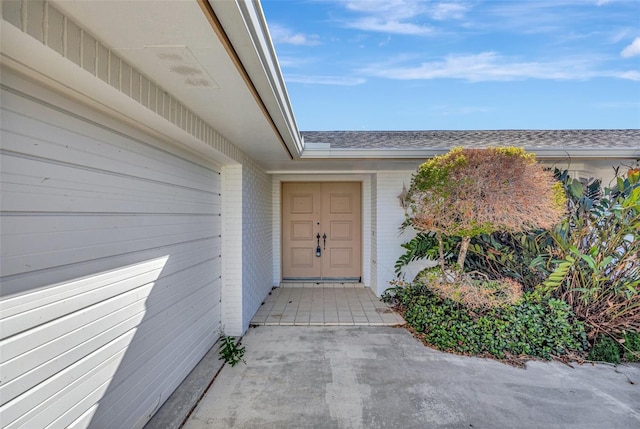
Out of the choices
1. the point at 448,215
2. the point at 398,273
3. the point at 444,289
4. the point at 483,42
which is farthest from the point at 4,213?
the point at 483,42

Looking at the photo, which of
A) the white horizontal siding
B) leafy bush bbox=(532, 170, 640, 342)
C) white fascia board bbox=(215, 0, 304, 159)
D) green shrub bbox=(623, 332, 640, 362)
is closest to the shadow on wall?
the white horizontal siding

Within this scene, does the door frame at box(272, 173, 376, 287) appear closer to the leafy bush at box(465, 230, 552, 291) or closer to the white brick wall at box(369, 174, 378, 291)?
the white brick wall at box(369, 174, 378, 291)

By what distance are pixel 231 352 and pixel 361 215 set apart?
382 centimetres

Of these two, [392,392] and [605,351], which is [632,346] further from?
[392,392]

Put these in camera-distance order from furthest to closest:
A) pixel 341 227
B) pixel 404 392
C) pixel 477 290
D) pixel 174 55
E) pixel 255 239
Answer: pixel 341 227, pixel 255 239, pixel 477 290, pixel 404 392, pixel 174 55

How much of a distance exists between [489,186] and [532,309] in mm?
1480

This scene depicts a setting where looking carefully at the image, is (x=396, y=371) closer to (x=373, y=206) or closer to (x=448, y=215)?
(x=448, y=215)

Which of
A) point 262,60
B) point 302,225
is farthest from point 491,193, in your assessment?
point 302,225

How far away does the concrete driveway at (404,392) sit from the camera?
2174 mm

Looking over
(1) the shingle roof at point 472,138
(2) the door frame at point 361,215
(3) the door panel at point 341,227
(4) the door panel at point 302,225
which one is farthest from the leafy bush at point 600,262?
(4) the door panel at point 302,225

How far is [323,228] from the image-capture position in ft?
20.7

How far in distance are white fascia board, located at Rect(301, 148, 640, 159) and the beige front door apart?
2.14 meters

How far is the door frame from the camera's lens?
5938 millimetres

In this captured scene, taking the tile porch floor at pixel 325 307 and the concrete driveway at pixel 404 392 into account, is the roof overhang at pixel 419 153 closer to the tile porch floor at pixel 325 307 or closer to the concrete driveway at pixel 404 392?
the tile porch floor at pixel 325 307
